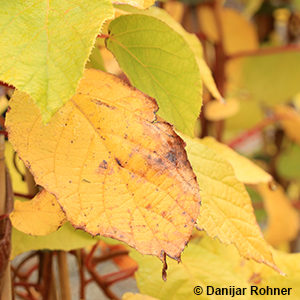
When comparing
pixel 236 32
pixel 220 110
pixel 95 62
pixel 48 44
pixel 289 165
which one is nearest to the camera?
pixel 48 44

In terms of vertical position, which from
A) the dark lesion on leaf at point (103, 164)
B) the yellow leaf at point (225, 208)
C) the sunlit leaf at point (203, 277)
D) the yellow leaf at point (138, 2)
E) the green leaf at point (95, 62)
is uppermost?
the yellow leaf at point (138, 2)

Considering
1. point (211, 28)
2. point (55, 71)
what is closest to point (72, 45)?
point (55, 71)

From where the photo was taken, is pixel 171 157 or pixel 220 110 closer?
pixel 171 157

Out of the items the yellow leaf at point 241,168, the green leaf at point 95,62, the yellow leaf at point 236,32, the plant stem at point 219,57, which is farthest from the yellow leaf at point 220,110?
the green leaf at point 95,62

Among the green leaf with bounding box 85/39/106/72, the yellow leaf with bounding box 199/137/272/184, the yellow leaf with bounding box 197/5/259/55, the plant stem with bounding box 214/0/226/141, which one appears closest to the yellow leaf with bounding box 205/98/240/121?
the plant stem with bounding box 214/0/226/141

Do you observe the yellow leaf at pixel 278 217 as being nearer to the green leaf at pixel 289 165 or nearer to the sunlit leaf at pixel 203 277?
the green leaf at pixel 289 165

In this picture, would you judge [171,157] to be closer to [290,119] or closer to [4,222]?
[4,222]

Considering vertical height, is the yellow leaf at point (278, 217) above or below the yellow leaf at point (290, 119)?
below

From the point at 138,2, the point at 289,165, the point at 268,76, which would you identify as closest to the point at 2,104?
the point at 138,2
